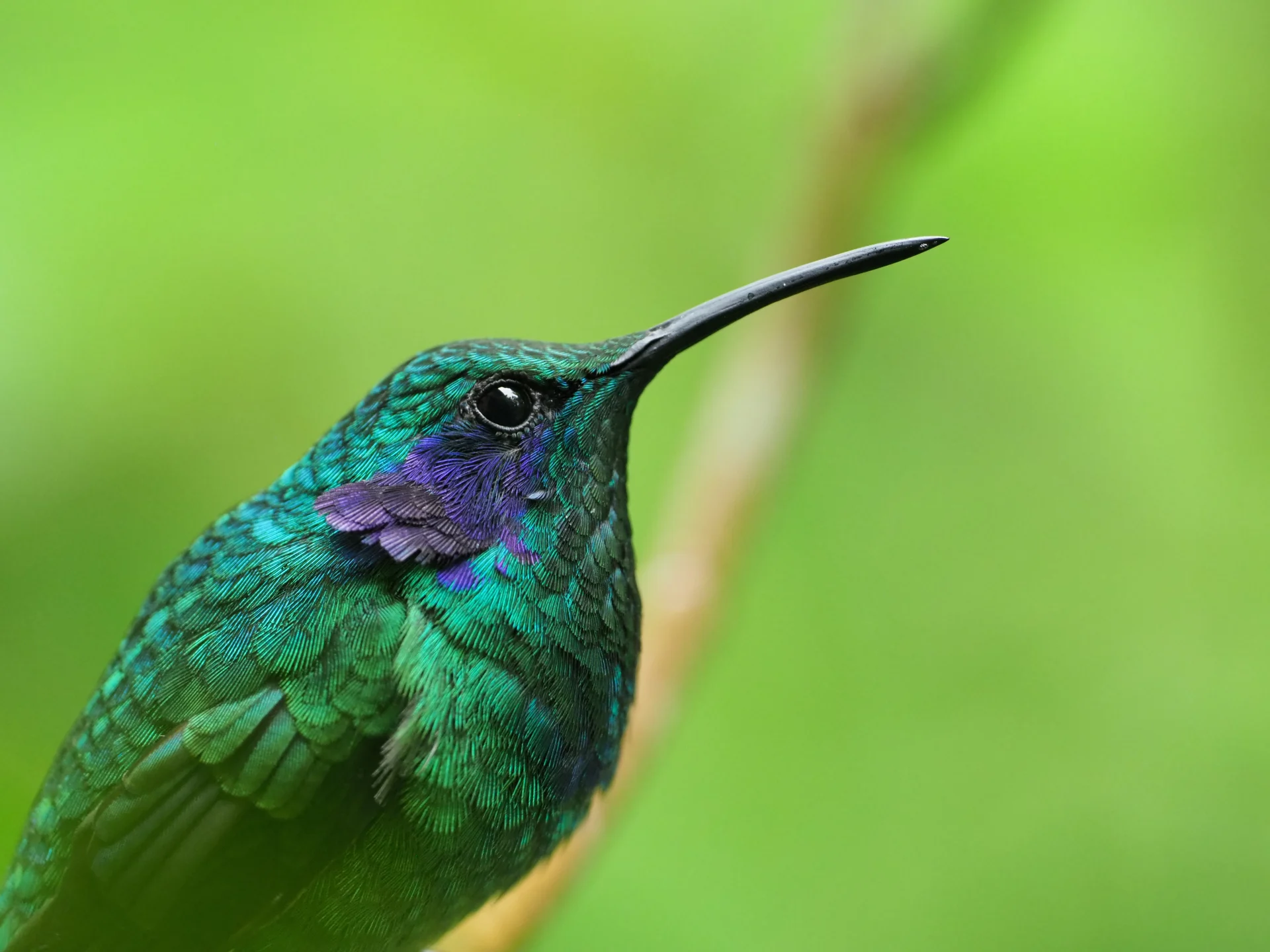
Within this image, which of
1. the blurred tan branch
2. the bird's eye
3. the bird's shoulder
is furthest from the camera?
the blurred tan branch

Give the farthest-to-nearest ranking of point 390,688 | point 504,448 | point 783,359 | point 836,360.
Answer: point 836,360, point 783,359, point 504,448, point 390,688

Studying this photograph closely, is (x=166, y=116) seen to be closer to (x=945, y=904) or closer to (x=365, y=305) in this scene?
(x=365, y=305)

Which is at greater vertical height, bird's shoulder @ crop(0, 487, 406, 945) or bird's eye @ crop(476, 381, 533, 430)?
bird's eye @ crop(476, 381, 533, 430)

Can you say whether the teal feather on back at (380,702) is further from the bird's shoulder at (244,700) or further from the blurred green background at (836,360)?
the blurred green background at (836,360)

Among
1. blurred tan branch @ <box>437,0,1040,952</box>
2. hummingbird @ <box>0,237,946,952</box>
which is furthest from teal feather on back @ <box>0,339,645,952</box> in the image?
blurred tan branch @ <box>437,0,1040,952</box>

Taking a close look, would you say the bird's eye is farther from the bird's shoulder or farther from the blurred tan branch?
the blurred tan branch

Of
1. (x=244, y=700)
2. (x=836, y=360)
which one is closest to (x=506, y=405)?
(x=244, y=700)

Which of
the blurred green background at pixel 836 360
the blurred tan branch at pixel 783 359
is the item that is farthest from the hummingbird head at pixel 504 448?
the blurred green background at pixel 836 360

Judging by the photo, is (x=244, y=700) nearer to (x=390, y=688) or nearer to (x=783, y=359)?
(x=390, y=688)
